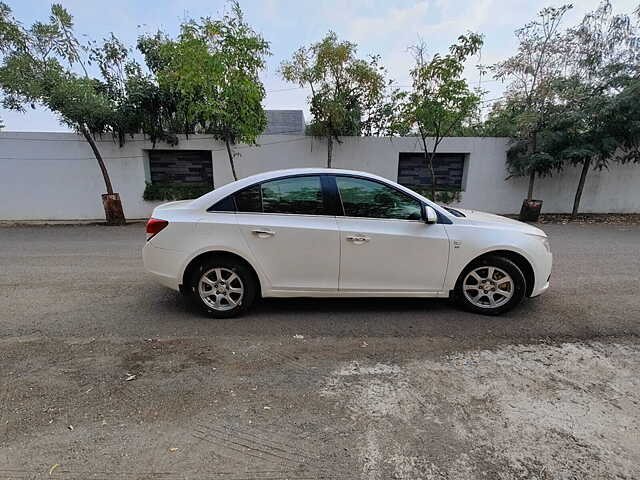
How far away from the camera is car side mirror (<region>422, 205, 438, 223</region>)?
3.48 metres

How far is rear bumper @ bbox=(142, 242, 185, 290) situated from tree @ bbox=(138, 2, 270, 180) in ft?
19.4

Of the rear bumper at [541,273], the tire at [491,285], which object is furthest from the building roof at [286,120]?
the rear bumper at [541,273]

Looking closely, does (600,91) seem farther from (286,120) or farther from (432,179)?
(286,120)

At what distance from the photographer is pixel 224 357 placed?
292 cm

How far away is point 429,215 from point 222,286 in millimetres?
2299

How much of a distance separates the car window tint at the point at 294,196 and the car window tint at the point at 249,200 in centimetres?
6

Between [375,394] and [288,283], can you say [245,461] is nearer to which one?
[375,394]

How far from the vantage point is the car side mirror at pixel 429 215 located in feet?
11.4

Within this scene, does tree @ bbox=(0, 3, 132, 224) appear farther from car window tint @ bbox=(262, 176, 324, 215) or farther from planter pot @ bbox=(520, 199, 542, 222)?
planter pot @ bbox=(520, 199, 542, 222)

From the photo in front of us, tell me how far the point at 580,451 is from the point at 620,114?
10629 millimetres

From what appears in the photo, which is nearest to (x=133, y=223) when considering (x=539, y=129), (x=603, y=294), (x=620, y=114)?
(x=603, y=294)

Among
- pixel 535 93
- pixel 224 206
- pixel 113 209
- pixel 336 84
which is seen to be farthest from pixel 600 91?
pixel 113 209

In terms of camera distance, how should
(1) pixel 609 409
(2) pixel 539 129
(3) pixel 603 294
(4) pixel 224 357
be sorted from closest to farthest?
1. (1) pixel 609 409
2. (4) pixel 224 357
3. (3) pixel 603 294
4. (2) pixel 539 129

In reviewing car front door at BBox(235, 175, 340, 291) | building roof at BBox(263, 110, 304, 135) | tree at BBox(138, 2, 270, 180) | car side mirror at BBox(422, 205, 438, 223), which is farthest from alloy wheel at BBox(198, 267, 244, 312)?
building roof at BBox(263, 110, 304, 135)
